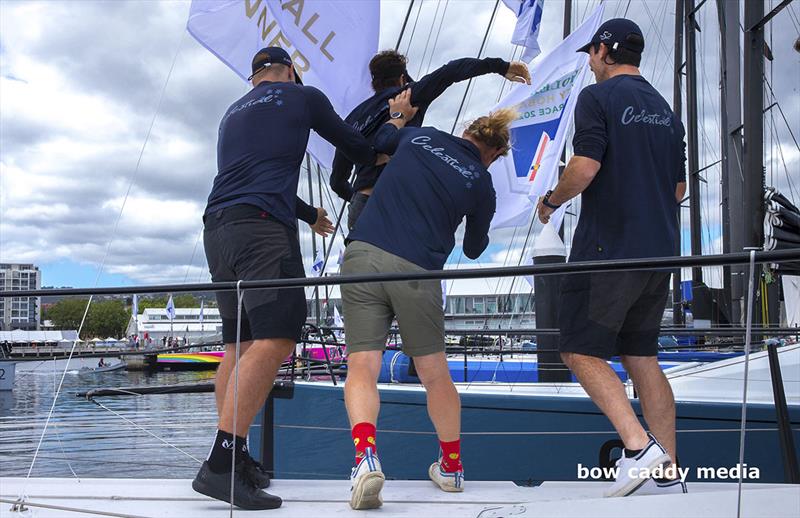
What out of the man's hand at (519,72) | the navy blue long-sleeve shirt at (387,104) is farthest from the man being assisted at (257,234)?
the man's hand at (519,72)

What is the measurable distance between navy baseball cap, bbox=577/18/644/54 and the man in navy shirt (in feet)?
0.50

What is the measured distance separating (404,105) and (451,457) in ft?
5.13

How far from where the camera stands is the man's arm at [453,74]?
3.33 meters

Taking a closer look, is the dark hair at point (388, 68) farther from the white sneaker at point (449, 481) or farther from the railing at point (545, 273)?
the white sneaker at point (449, 481)

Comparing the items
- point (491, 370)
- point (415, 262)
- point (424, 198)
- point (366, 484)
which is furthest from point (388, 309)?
point (491, 370)

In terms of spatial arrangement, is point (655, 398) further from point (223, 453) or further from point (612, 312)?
point (223, 453)

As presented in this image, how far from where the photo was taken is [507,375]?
27.0 feet

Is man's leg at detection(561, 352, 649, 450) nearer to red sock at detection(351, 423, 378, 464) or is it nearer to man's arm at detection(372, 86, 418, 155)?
red sock at detection(351, 423, 378, 464)

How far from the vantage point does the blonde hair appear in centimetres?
303

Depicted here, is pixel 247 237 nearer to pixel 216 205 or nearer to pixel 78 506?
pixel 216 205

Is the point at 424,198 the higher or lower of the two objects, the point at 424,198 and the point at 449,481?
the higher

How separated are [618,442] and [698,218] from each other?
1203 centimetres

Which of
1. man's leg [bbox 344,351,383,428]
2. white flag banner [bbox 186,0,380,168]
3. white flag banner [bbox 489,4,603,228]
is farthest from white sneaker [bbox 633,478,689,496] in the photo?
white flag banner [bbox 489,4,603,228]

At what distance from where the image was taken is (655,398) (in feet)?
8.92
